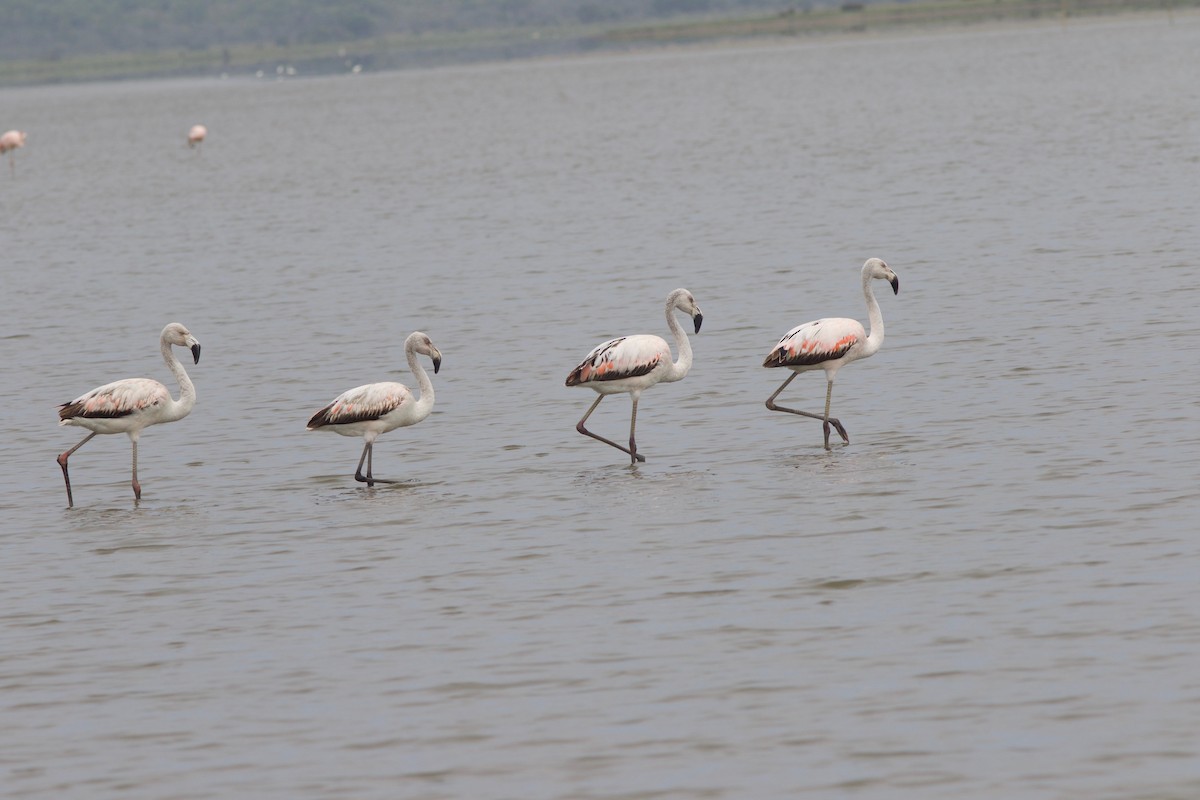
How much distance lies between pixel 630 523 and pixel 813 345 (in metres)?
3.03

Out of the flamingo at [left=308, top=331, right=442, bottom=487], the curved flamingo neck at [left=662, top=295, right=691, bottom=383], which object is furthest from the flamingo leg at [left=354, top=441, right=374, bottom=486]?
the curved flamingo neck at [left=662, top=295, right=691, bottom=383]

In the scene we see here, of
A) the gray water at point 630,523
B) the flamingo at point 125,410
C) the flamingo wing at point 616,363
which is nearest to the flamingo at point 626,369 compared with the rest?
the flamingo wing at point 616,363

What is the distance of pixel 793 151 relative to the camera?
48.2 meters

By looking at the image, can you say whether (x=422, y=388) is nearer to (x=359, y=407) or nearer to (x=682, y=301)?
(x=359, y=407)

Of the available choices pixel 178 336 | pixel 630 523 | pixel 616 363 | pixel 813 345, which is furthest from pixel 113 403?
pixel 813 345

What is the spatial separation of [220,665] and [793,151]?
38905 millimetres

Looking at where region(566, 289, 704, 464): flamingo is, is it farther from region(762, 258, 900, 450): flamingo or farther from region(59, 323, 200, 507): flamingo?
region(59, 323, 200, 507): flamingo

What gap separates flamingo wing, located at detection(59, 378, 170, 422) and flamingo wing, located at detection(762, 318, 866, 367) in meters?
4.78

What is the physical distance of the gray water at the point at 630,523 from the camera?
29.5ft

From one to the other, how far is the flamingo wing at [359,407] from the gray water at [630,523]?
0.57 metres

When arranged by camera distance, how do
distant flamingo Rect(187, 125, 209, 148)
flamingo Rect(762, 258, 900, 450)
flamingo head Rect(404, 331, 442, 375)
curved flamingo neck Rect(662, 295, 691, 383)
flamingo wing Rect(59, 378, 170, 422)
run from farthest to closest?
distant flamingo Rect(187, 125, 209, 148) < curved flamingo neck Rect(662, 295, 691, 383) < flamingo Rect(762, 258, 900, 450) < flamingo head Rect(404, 331, 442, 375) < flamingo wing Rect(59, 378, 170, 422)

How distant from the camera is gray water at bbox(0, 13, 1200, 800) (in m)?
8.98

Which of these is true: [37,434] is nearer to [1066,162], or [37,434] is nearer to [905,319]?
[905,319]

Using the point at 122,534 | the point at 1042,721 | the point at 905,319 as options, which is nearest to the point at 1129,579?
the point at 1042,721
